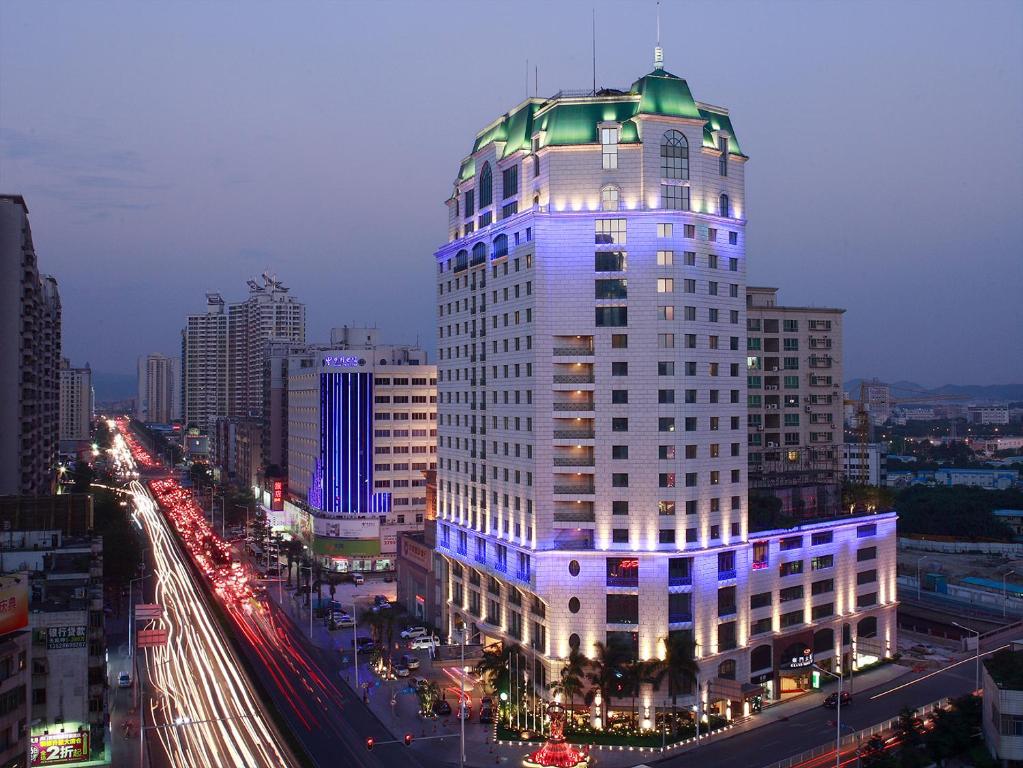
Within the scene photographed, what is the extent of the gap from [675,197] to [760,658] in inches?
1254

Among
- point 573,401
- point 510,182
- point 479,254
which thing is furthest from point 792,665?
point 510,182

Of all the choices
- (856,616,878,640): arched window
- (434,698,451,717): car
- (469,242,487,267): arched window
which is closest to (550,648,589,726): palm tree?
(434,698,451,717): car

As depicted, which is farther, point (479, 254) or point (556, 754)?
point (479, 254)

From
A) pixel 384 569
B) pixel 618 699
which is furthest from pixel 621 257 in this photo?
pixel 384 569

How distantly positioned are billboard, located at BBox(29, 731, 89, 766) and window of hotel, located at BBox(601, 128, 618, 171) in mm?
45968

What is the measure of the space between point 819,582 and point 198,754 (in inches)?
1728

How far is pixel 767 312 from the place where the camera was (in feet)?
281

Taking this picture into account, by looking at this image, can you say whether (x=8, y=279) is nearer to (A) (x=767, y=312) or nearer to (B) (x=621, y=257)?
(B) (x=621, y=257)

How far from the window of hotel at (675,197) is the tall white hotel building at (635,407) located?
→ 0.32ft

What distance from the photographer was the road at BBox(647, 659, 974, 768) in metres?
52.0

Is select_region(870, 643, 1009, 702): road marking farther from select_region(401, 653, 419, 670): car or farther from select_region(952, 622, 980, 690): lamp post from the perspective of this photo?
select_region(401, 653, 419, 670): car

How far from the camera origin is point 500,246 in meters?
66.9

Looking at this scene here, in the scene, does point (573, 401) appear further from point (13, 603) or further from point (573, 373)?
point (13, 603)

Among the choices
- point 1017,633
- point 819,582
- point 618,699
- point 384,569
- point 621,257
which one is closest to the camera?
point 618,699
